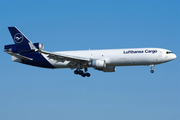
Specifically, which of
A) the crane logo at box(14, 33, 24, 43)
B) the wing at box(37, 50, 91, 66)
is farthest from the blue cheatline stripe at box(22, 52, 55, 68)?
the wing at box(37, 50, 91, 66)

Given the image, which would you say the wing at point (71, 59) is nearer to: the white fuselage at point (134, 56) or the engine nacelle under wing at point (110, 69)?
the white fuselage at point (134, 56)

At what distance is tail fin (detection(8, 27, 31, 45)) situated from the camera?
60625mm

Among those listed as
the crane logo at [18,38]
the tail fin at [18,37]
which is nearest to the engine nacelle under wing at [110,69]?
the tail fin at [18,37]

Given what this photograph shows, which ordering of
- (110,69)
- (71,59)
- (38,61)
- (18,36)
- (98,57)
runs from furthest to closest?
(110,69)
(18,36)
(38,61)
(98,57)
(71,59)

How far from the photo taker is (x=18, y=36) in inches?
2399

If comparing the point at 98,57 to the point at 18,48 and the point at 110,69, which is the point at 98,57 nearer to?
the point at 110,69

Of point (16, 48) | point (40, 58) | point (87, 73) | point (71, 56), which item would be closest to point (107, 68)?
point (87, 73)

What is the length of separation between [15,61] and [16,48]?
4878 millimetres

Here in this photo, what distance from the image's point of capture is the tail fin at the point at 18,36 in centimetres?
6062

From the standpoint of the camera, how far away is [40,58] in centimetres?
6019

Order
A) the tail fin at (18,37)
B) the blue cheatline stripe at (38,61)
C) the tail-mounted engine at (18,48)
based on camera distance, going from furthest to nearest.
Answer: the tail fin at (18,37)
the blue cheatline stripe at (38,61)
the tail-mounted engine at (18,48)

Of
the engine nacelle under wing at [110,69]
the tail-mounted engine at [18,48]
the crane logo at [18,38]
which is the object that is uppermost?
the crane logo at [18,38]

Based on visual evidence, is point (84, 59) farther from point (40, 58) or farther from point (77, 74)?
point (40, 58)

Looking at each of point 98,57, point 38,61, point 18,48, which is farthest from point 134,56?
point 18,48
